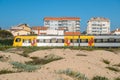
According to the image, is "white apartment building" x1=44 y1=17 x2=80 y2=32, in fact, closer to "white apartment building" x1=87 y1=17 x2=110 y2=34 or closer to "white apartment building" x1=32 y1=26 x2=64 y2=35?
"white apartment building" x1=87 y1=17 x2=110 y2=34

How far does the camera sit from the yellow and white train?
190ft

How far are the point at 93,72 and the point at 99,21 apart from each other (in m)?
154

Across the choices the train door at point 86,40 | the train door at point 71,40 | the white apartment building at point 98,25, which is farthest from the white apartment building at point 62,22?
the train door at point 86,40

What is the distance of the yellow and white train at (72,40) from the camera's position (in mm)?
57900

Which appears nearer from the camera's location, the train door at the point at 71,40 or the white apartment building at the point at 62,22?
the train door at the point at 71,40

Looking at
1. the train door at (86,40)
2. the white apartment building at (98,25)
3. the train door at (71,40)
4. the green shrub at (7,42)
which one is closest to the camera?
the train door at (86,40)

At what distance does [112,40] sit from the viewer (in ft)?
189

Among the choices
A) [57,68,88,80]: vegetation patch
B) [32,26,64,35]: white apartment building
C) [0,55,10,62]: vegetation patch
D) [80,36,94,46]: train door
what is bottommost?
[57,68,88,80]: vegetation patch

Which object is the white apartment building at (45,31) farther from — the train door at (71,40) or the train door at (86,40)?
the train door at (86,40)

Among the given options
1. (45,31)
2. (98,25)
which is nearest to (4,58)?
(45,31)

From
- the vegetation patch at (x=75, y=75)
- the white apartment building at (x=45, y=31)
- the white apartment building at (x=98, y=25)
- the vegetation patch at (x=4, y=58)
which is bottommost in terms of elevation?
the vegetation patch at (x=75, y=75)

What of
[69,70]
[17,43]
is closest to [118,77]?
[69,70]

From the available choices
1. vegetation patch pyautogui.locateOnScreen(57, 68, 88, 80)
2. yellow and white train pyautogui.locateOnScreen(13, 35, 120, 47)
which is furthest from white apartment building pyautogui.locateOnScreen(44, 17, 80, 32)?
vegetation patch pyautogui.locateOnScreen(57, 68, 88, 80)

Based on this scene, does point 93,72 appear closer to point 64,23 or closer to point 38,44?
point 38,44
